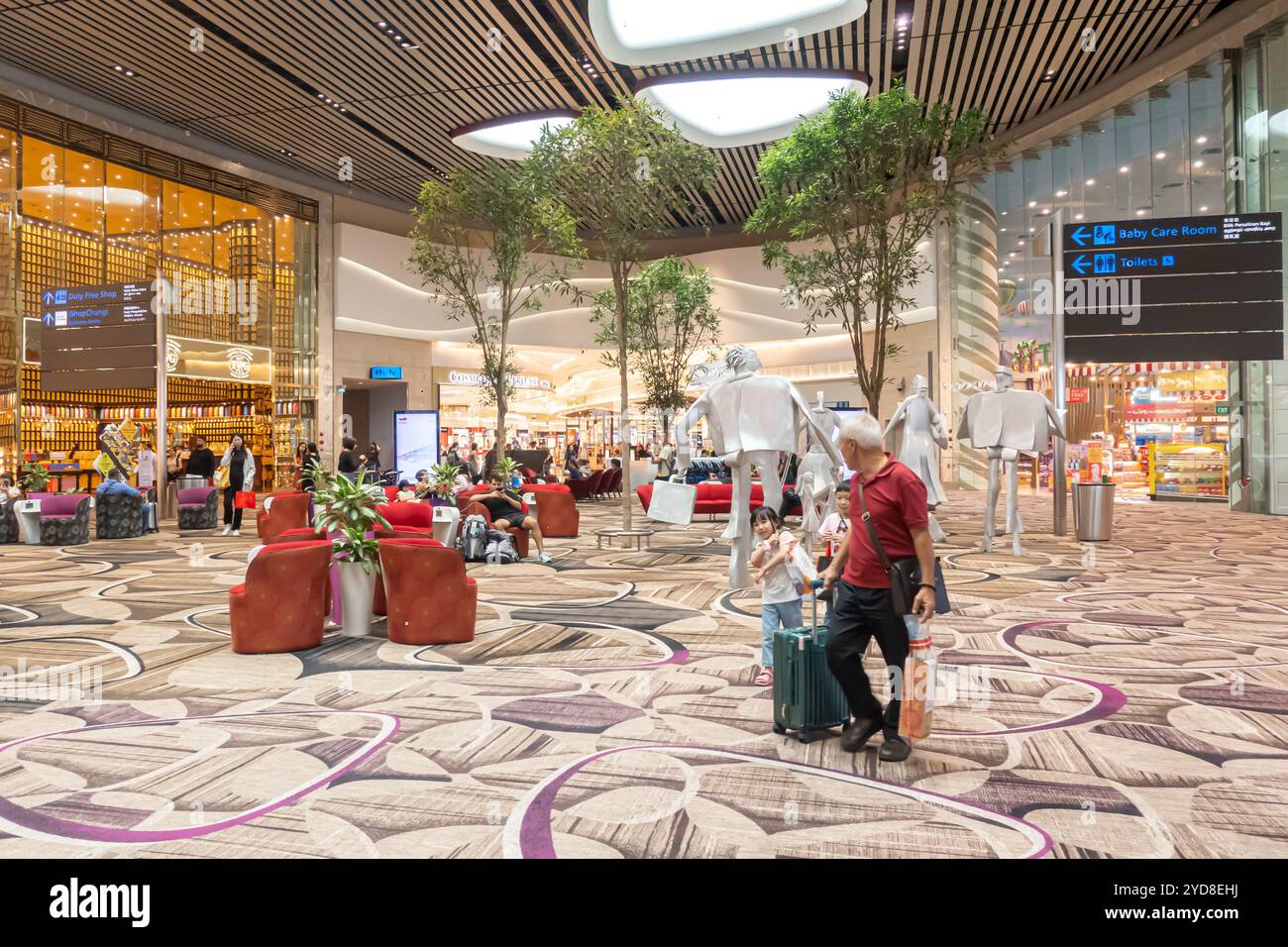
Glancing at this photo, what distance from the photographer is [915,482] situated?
3225 millimetres

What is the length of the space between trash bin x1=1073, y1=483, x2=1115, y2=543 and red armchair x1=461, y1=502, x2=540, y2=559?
682 cm

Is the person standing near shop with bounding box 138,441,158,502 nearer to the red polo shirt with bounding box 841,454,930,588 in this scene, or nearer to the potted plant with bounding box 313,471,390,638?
the potted plant with bounding box 313,471,390,638

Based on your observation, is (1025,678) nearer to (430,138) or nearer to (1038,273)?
(430,138)

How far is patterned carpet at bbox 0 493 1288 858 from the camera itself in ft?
8.74

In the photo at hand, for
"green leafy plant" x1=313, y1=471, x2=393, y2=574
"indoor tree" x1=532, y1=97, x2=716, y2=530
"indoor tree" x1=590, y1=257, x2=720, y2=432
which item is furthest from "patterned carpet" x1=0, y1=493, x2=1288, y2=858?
"indoor tree" x1=590, y1=257, x2=720, y2=432

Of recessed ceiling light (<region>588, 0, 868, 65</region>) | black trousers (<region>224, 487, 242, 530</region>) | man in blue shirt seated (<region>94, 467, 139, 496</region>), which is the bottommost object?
black trousers (<region>224, 487, 242, 530</region>)

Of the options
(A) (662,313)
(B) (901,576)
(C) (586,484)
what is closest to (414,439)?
(C) (586,484)

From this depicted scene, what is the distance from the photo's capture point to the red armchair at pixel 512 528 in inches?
383

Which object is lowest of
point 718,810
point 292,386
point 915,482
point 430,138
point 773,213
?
point 718,810

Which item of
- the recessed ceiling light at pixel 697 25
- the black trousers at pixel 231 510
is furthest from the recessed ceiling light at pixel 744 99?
the black trousers at pixel 231 510

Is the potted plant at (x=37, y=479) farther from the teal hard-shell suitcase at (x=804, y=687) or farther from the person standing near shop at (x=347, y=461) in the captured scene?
the teal hard-shell suitcase at (x=804, y=687)

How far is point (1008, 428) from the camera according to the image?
33.8ft
